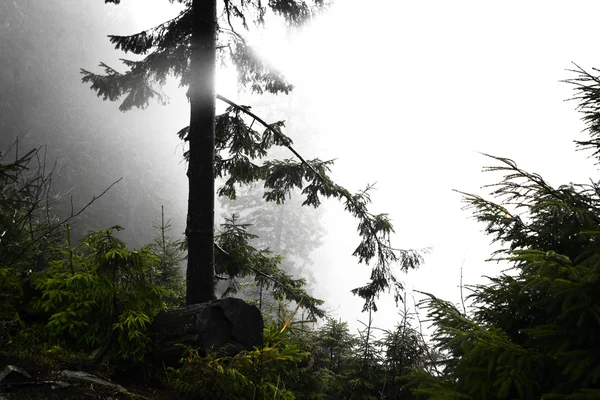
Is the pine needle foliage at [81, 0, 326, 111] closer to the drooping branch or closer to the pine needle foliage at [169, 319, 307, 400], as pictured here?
the drooping branch

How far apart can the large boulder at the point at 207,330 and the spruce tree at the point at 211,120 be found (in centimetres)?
106

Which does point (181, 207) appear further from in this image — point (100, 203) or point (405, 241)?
point (405, 241)

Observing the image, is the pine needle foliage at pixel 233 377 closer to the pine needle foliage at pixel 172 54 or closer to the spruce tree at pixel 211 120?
the spruce tree at pixel 211 120

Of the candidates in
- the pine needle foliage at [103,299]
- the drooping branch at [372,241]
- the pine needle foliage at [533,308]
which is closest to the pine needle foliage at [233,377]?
the pine needle foliage at [103,299]

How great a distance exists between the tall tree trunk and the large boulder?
1.01m

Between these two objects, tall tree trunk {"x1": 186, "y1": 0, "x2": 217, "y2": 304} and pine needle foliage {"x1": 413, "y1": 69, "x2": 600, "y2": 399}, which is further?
tall tree trunk {"x1": 186, "y1": 0, "x2": 217, "y2": 304}

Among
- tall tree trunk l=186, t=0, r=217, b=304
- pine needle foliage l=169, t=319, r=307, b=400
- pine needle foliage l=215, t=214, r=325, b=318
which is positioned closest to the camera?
pine needle foliage l=169, t=319, r=307, b=400

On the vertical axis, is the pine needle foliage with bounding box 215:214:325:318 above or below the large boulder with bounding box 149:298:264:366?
above

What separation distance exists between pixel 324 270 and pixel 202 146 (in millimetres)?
48843

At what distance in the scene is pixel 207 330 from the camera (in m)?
3.62

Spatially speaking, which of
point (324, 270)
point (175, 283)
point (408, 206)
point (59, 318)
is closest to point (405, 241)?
point (408, 206)

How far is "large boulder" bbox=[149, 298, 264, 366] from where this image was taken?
3.55m

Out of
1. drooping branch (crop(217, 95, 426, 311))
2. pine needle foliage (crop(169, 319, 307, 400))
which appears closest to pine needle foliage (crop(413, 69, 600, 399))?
pine needle foliage (crop(169, 319, 307, 400))

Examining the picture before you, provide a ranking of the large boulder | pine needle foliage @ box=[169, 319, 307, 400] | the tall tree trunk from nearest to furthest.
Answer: pine needle foliage @ box=[169, 319, 307, 400] < the large boulder < the tall tree trunk
